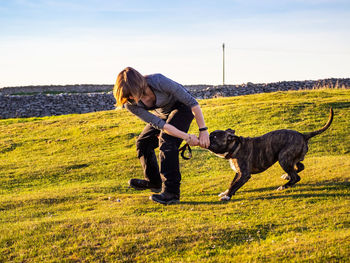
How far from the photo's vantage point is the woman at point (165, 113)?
18.9ft

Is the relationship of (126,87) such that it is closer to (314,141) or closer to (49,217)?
(49,217)

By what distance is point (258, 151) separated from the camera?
6770mm

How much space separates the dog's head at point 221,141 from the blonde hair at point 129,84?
5.23 ft

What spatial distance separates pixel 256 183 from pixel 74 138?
10.7 meters

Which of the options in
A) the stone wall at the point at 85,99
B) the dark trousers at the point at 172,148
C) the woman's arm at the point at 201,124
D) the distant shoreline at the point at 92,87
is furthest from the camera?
the distant shoreline at the point at 92,87

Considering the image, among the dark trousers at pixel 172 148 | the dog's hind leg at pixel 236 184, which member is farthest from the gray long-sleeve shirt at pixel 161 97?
the dog's hind leg at pixel 236 184

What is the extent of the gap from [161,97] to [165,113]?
18.6 inches

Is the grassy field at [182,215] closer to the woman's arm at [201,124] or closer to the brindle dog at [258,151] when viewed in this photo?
the brindle dog at [258,151]

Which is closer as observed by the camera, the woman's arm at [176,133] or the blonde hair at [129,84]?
the blonde hair at [129,84]

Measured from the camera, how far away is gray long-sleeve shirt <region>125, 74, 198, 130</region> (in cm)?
605

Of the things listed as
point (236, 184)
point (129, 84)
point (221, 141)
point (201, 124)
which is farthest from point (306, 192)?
point (129, 84)

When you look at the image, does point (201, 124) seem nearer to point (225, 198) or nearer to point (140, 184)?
point (225, 198)

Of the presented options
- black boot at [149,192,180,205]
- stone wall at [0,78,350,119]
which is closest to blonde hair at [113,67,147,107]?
black boot at [149,192,180,205]

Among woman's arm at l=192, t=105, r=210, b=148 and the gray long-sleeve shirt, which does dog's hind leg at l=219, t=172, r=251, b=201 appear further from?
the gray long-sleeve shirt
